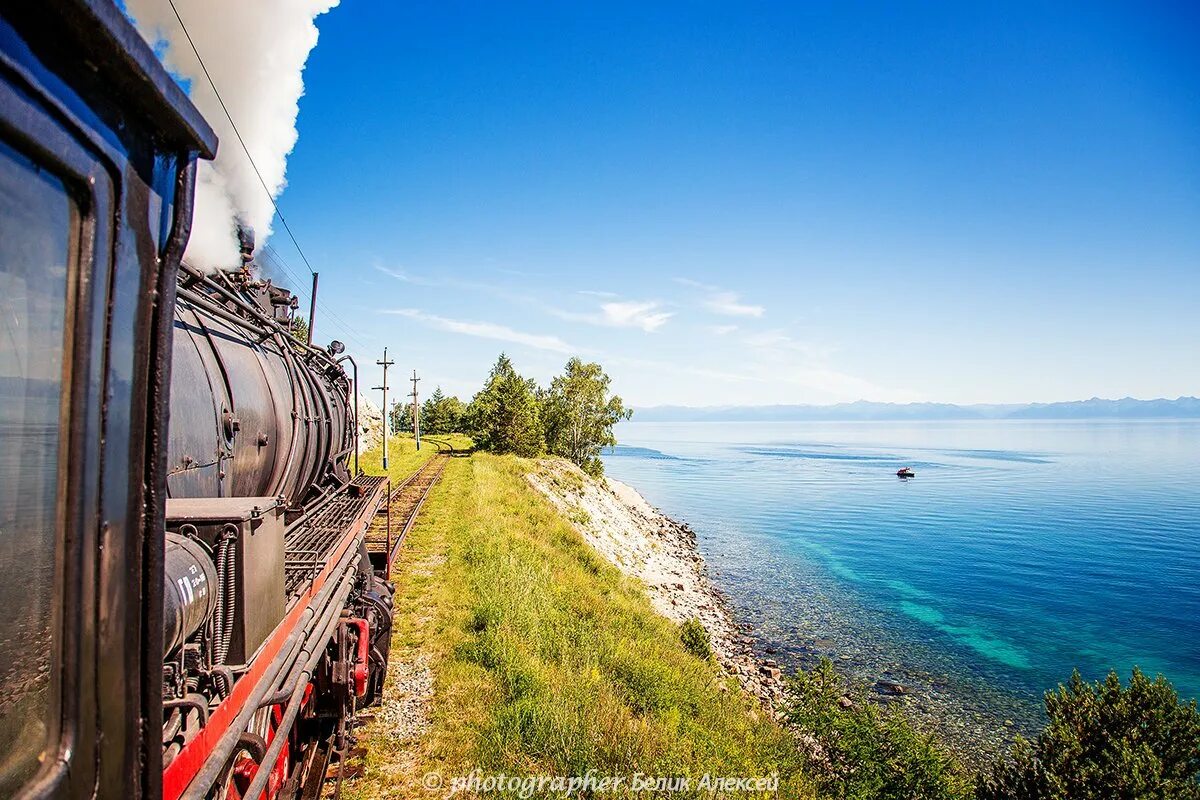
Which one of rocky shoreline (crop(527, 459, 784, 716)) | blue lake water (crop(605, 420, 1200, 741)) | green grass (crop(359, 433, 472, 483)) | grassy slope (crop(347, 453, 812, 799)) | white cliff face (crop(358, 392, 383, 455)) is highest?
white cliff face (crop(358, 392, 383, 455))

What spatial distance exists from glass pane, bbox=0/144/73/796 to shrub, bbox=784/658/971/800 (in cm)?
1182

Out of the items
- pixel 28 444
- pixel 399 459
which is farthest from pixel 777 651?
pixel 399 459

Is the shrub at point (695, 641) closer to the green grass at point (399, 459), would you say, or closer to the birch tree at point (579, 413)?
the green grass at point (399, 459)

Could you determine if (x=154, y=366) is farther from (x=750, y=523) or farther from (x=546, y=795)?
(x=750, y=523)

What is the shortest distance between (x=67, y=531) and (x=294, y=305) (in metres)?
9.16

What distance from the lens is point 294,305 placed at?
9320 mm

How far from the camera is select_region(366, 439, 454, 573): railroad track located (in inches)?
481

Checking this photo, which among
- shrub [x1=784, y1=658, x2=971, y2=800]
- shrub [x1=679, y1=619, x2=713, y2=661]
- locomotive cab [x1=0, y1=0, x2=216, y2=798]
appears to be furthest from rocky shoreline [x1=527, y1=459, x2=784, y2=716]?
locomotive cab [x1=0, y1=0, x2=216, y2=798]

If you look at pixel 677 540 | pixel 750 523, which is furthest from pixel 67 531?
pixel 750 523

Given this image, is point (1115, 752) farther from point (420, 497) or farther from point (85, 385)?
point (420, 497)

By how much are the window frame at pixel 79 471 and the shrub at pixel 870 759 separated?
38.4ft

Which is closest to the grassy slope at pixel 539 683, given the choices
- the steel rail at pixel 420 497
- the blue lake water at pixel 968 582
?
the steel rail at pixel 420 497

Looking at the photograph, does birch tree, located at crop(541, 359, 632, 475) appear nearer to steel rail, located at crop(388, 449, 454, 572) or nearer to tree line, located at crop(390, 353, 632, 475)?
tree line, located at crop(390, 353, 632, 475)

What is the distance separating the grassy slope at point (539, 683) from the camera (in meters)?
7.93
